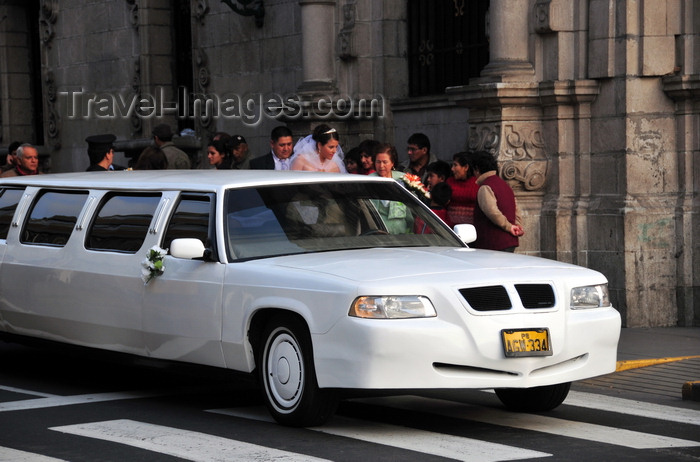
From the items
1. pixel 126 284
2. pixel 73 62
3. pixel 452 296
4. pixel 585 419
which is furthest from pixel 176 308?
pixel 73 62

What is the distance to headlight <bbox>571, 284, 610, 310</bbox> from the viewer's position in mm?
8719

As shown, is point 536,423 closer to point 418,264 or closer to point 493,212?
point 418,264

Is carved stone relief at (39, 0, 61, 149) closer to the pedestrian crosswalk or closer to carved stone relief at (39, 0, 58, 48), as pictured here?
carved stone relief at (39, 0, 58, 48)

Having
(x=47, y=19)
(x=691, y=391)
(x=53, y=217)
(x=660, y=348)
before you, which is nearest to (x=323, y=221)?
(x=53, y=217)

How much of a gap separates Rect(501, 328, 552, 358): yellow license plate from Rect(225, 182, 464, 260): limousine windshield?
1.45 metres

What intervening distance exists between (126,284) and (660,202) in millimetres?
6407

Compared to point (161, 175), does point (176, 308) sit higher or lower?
lower

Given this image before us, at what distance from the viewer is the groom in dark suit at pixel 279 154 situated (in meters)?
14.3

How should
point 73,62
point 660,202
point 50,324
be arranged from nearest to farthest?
1. point 50,324
2. point 660,202
3. point 73,62

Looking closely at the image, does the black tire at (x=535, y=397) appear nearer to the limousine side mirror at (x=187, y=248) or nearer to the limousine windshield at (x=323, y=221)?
the limousine windshield at (x=323, y=221)

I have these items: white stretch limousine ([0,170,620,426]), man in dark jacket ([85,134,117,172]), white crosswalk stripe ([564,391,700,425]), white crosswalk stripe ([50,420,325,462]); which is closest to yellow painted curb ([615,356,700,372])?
white crosswalk stripe ([564,391,700,425])

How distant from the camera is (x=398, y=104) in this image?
17984 mm

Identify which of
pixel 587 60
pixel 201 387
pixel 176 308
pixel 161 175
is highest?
pixel 587 60

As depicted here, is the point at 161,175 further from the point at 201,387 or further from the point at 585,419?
the point at 585,419
